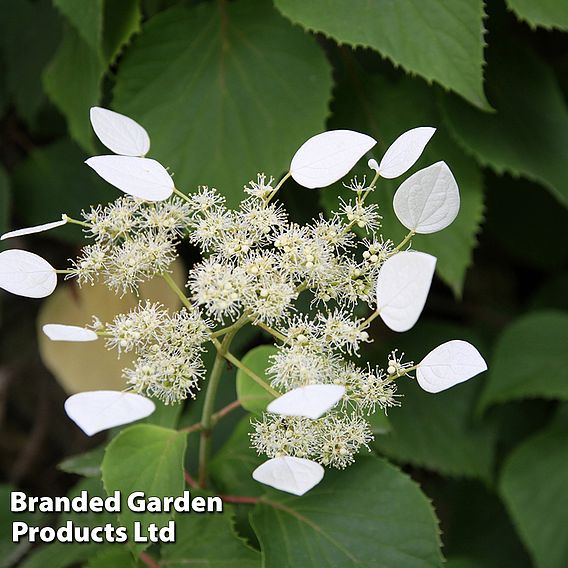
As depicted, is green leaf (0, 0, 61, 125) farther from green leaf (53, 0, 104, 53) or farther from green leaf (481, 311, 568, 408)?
green leaf (481, 311, 568, 408)

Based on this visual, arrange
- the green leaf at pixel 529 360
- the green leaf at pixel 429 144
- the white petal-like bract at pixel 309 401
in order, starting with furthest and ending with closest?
the green leaf at pixel 529 360
the green leaf at pixel 429 144
the white petal-like bract at pixel 309 401

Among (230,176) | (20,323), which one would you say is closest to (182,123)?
(230,176)

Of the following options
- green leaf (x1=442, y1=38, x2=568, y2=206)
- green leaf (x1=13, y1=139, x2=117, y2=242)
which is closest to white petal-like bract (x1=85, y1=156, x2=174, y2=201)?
green leaf (x1=442, y1=38, x2=568, y2=206)

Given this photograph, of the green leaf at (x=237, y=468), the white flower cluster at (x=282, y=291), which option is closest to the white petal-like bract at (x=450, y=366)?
the white flower cluster at (x=282, y=291)

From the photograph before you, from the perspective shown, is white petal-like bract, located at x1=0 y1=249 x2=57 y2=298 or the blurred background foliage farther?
the blurred background foliage

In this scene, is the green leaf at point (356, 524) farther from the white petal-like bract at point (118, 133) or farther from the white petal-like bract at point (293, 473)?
the white petal-like bract at point (118, 133)
